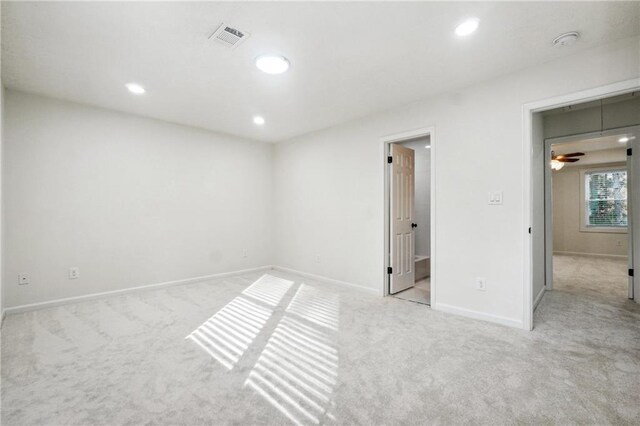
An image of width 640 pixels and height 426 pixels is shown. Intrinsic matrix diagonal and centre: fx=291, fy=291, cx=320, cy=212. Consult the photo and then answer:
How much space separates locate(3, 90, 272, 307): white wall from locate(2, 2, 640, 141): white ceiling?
474 mm

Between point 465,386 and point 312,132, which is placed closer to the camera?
point 465,386

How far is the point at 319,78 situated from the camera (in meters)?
3.04

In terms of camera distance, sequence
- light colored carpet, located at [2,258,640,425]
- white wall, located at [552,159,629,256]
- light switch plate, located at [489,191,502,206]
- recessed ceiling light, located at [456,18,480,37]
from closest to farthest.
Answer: light colored carpet, located at [2,258,640,425] → recessed ceiling light, located at [456,18,480,37] → light switch plate, located at [489,191,502,206] → white wall, located at [552,159,629,256]

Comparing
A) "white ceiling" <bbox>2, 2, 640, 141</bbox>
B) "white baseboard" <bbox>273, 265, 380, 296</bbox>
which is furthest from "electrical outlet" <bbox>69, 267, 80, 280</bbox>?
"white baseboard" <bbox>273, 265, 380, 296</bbox>

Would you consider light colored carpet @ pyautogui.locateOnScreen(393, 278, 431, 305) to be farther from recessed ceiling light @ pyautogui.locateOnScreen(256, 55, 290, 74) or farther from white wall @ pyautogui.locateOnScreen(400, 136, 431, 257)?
recessed ceiling light @ pyautogui.locateOnScreen(256, 55, 290, 74)

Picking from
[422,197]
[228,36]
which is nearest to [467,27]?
[228,36]

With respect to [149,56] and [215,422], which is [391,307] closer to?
[215,422]

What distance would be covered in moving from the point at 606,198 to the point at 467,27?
315 inches

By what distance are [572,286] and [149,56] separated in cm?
625

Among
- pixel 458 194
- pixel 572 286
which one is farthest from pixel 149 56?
pixel 572 286

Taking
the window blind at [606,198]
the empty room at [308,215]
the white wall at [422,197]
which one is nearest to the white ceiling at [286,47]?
the empty room at [308,215]

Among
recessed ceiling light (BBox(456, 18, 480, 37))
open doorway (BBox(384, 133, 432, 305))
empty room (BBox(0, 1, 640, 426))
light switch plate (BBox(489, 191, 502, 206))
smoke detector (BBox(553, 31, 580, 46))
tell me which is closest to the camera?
empty room (BBox(0, 1, 640, 426))

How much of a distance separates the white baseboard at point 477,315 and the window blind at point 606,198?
22.4 ft

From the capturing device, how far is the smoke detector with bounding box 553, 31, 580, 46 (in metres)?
2.26
